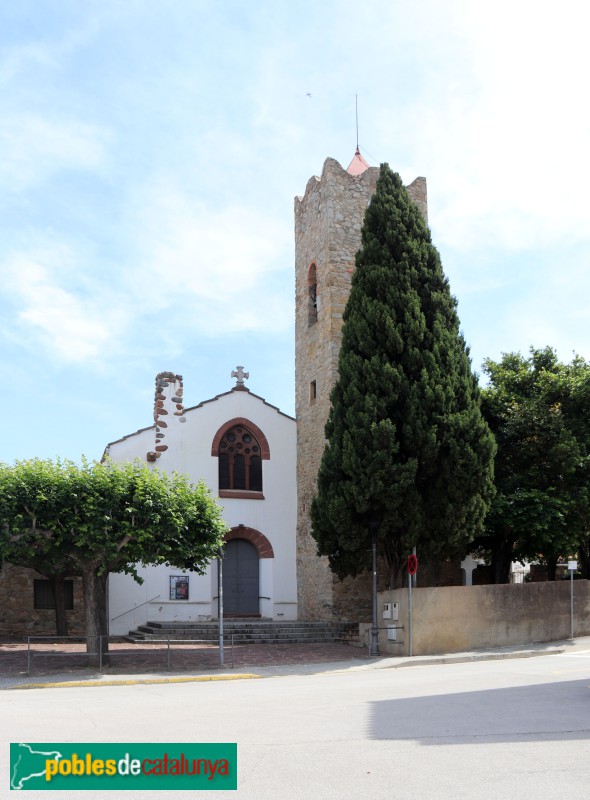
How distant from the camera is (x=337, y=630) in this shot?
26.1 m

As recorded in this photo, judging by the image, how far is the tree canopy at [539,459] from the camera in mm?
25000

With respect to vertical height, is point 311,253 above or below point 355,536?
above

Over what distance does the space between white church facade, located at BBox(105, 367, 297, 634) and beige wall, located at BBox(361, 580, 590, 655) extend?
21.1 feet

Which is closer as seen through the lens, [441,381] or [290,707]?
[290,707]

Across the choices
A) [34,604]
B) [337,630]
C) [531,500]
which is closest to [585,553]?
[531,500]

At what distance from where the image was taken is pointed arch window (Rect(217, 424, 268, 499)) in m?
29.7

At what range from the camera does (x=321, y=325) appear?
93.9 ft

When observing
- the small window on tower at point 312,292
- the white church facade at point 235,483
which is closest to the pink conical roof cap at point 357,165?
the small window on tower at point 312,292

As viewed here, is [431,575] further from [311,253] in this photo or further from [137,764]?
[137,764]

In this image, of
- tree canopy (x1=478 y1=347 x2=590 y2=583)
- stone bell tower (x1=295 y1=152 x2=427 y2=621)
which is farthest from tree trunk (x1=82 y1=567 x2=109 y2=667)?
tree canopy (x1=478 y1=347 x2=590 y2=583)

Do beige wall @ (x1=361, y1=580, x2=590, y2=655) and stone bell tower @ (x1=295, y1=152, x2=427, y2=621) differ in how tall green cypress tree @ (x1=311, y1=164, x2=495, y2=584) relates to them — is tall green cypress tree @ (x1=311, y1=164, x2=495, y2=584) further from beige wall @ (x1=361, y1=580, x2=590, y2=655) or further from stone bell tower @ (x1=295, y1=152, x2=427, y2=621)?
stone bell tower @ (x1=295, y1=152, x2=427, y2=621)

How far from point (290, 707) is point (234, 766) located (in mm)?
4501

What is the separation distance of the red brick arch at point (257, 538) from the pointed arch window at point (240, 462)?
113cm

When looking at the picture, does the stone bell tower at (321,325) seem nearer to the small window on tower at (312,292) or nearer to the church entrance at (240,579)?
the small window on tower at (312,292)
